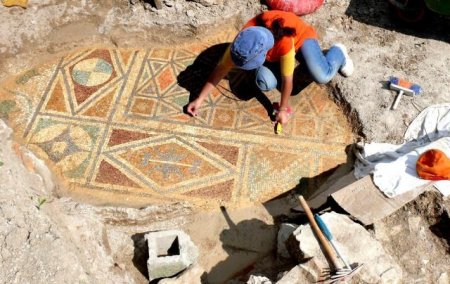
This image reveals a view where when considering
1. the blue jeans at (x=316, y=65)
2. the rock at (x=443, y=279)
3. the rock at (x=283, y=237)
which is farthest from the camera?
the blue jeans at (x=316, y=65)

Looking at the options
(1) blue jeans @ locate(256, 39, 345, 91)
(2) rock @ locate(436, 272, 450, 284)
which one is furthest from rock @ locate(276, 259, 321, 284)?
(1) blue jeans @ locate(256, 39, 345, 91)

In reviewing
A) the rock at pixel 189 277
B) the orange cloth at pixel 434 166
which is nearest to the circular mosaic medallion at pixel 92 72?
the rock at pixel 189 277

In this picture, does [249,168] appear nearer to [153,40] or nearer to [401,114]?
[401,114]

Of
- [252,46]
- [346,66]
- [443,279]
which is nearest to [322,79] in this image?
[346,66]

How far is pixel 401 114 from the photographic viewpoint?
4055 millimetres

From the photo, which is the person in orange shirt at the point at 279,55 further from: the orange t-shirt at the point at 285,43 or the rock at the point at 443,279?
the rock at the point at 443,279

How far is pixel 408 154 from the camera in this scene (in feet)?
11.1

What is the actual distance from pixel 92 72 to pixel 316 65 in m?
2.09

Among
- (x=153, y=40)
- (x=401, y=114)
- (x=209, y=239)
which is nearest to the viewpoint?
(x=209, y=239)

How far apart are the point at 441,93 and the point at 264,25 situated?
5.60ft

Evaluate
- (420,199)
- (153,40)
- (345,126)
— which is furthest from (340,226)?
(153,40)

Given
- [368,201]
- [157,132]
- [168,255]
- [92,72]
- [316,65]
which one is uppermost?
[316,65]

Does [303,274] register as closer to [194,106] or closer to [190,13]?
[194,106]

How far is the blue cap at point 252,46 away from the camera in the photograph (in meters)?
3.45
